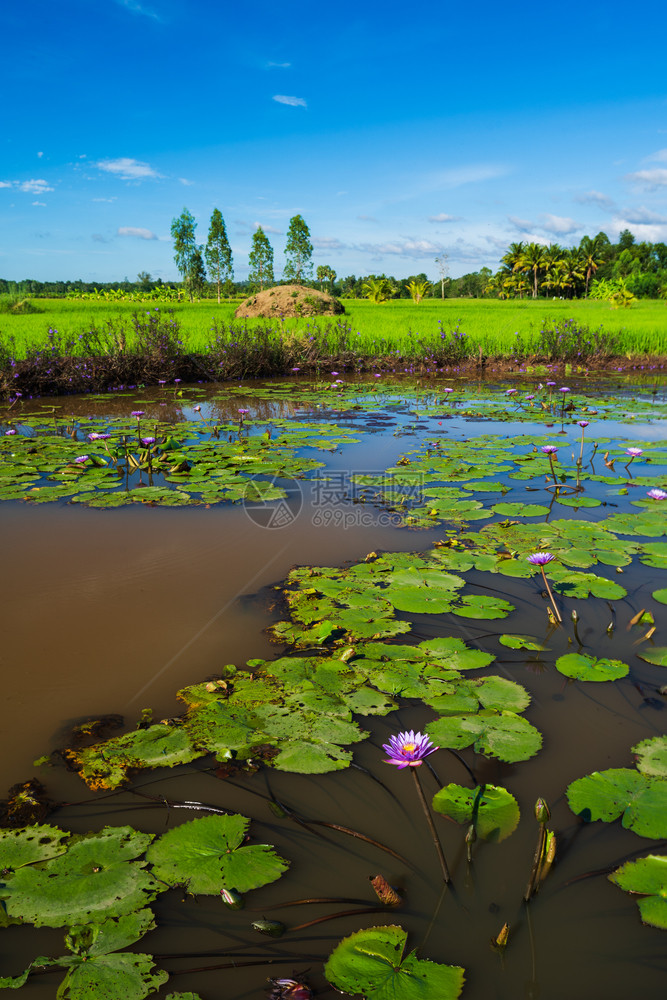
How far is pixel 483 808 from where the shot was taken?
A: 117 centimetres

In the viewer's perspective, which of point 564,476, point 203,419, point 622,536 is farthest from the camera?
point 203,419

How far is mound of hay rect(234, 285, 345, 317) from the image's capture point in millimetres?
14961

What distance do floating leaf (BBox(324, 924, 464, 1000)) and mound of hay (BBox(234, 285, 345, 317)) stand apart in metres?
15.0

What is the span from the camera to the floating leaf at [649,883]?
0.96 metres

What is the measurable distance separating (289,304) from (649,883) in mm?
15496

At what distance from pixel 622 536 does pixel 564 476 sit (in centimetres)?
102

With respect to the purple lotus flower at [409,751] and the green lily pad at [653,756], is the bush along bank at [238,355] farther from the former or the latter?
the green lily pad at [653,756]

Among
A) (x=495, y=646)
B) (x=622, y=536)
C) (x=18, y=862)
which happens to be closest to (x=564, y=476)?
(x=622, y=536)

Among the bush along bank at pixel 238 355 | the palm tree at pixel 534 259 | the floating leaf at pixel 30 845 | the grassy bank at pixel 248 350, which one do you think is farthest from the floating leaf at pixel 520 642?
the palm tree at pixel 534 259

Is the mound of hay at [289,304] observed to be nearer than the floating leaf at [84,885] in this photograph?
No

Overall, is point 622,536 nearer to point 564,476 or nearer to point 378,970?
point 564,476

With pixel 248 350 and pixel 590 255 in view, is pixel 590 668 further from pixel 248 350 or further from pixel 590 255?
pixel 590 255

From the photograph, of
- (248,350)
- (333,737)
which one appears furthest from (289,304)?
(333,737)

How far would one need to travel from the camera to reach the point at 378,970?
34.6 inches
